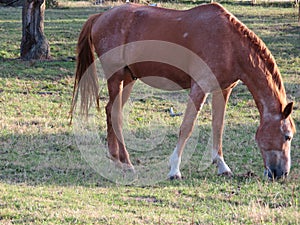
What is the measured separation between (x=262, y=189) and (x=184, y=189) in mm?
807

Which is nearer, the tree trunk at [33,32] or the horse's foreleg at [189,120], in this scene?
the horse's foreleg at [189,120]

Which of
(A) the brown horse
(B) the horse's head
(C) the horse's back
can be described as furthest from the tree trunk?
(B) the horse's head

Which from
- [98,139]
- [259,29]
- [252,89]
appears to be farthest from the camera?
[259,29]

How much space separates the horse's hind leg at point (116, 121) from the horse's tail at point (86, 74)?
0.32 meters

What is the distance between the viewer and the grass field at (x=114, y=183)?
550 cm

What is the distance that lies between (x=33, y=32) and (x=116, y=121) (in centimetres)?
725

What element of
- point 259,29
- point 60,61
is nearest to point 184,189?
point 60,61

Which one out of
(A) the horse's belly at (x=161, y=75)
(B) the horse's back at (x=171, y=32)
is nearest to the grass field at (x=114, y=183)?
(A) the horse's belly at (x=161, y=75)

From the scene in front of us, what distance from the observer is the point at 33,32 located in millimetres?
14414

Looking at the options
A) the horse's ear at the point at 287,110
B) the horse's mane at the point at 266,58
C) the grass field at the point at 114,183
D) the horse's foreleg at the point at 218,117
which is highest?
the horse's mane at the point at 266,58

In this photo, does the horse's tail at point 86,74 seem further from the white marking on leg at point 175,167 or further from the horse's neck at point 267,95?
the horse's neck at point 267,95

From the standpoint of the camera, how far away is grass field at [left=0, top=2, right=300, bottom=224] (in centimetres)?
550

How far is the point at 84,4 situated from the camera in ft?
80.8

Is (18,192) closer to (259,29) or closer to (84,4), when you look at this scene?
(259,29)
